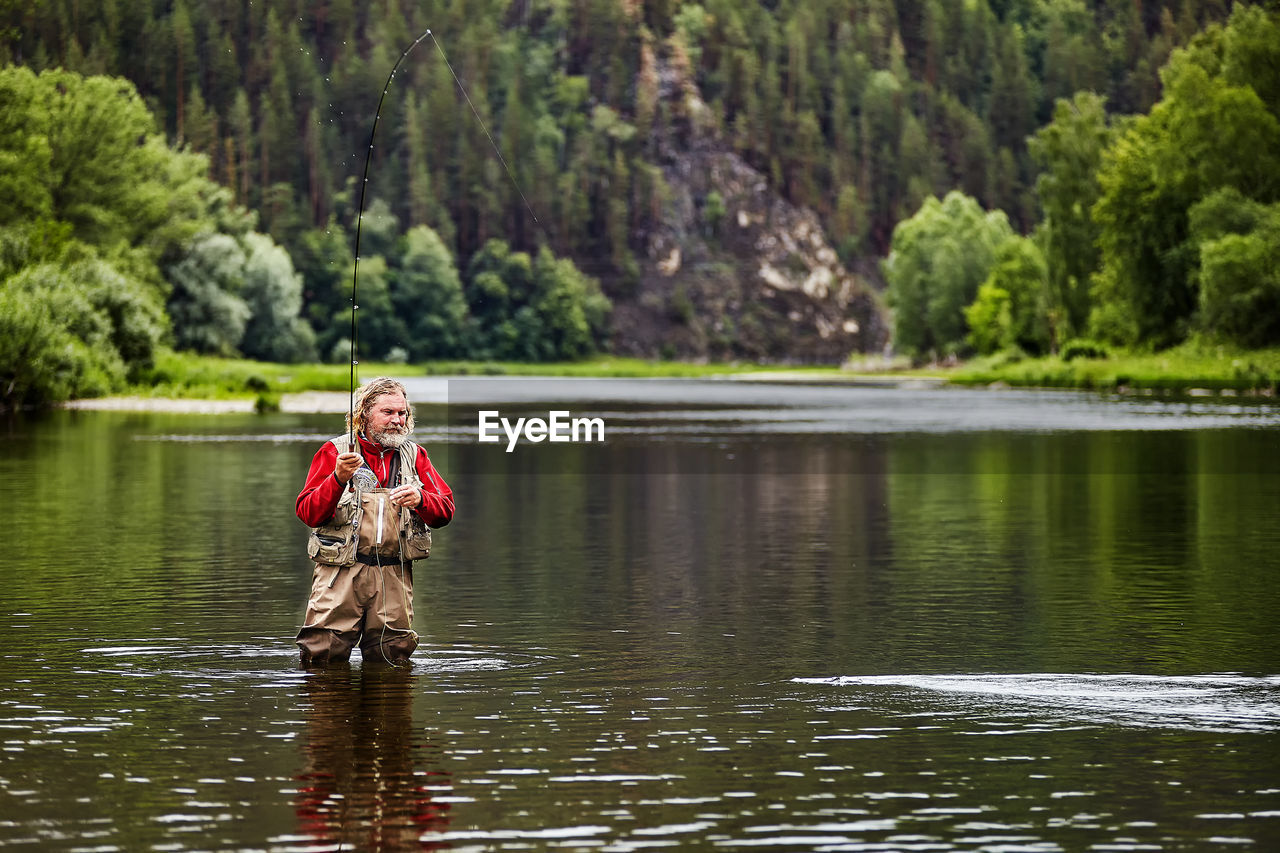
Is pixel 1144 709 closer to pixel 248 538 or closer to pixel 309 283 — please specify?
pixel 248 538

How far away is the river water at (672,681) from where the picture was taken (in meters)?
9.16

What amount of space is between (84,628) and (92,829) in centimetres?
703

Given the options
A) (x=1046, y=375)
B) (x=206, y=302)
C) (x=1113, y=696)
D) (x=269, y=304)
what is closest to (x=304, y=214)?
(x=269, y=304)

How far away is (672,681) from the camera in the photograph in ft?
43.0

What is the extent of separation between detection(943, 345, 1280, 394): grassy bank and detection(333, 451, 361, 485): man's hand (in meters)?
79.9

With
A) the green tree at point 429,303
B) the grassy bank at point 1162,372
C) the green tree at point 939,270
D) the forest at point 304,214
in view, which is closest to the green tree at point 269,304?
the forest at point 304,214

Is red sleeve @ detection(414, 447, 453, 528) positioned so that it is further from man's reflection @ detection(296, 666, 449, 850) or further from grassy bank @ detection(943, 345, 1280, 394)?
grassy bank @ detection(943, 345, 1280, 394)

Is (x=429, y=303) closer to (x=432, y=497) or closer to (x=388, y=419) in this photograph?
(x=388, y=419)

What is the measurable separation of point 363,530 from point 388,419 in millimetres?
738

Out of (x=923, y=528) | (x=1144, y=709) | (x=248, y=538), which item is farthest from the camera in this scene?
(x=923, y=528)

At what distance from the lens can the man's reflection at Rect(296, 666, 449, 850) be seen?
29.1 feet

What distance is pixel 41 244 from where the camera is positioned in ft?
267

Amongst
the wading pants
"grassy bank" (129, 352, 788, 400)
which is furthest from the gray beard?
"grassy bank" (129, 352, 788, 400)

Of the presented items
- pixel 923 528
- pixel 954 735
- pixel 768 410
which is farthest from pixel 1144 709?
pixel 768 410
